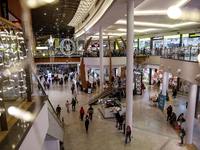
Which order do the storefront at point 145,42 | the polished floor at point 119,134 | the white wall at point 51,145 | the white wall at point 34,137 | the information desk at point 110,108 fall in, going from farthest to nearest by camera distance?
the storefront at point 145,42 → the information desk at point 110,108 → the polished floor at point 119,134 → the white wall at point 51,145 → the white wall at point 34,137

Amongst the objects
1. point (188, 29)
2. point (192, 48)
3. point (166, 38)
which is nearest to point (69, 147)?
point (192, 48)

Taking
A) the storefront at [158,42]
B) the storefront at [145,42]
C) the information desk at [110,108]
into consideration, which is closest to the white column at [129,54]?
the information desk at [110,108]

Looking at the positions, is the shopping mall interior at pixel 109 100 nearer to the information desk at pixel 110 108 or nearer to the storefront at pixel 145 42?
the information desk at pixel 110 108

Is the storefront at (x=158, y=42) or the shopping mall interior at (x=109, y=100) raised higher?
the storefront at (x=158, y=42)

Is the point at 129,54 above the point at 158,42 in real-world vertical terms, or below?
below

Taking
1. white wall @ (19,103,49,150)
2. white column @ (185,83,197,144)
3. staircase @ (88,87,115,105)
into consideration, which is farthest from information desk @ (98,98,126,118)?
white wall @ (19,103,49,150)

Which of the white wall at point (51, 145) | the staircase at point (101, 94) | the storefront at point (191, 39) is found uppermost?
the storefront at point (191, 39)

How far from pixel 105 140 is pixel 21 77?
5608 mm

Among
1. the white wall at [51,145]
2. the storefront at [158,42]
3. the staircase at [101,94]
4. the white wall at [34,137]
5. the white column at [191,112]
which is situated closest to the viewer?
the white wall at [34,137]

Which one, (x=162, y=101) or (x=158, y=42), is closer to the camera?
(x=162, y=101)

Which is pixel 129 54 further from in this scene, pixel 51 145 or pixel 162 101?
pixel 162 101

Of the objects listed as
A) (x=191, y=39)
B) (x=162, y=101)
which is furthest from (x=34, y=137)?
(x=191, y=39)

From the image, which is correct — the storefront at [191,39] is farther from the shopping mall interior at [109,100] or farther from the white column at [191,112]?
the white column at [191,112]

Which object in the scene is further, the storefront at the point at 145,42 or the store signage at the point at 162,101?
the storefront at the point at 145,42
